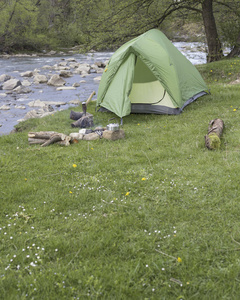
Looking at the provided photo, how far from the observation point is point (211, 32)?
13531mm

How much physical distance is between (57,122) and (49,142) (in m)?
2.22

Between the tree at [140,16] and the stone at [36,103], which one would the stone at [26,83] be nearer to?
the stone at [36,103]

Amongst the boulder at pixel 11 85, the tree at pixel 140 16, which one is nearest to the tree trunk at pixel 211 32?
the tree at pixel 140 16

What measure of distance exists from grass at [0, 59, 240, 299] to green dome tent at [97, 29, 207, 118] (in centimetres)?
211

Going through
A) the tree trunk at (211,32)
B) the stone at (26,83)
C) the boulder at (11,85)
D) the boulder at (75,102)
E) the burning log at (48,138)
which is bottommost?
the stone at (26,83)

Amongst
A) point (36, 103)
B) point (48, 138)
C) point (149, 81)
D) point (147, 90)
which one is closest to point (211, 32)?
point (149, 81)

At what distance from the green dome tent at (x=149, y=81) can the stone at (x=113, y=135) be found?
1.30 metres

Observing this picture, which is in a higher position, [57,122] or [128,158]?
[128,158]

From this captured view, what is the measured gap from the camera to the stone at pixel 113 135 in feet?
21.3

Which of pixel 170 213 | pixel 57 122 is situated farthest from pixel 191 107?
pixel 170 213

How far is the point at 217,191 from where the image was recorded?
13.3 feet

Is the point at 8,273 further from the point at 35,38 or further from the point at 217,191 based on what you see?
the point at 35,38

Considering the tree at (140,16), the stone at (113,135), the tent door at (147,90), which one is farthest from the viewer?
the tree at (140,16)

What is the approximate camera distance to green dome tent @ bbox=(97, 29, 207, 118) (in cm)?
807
